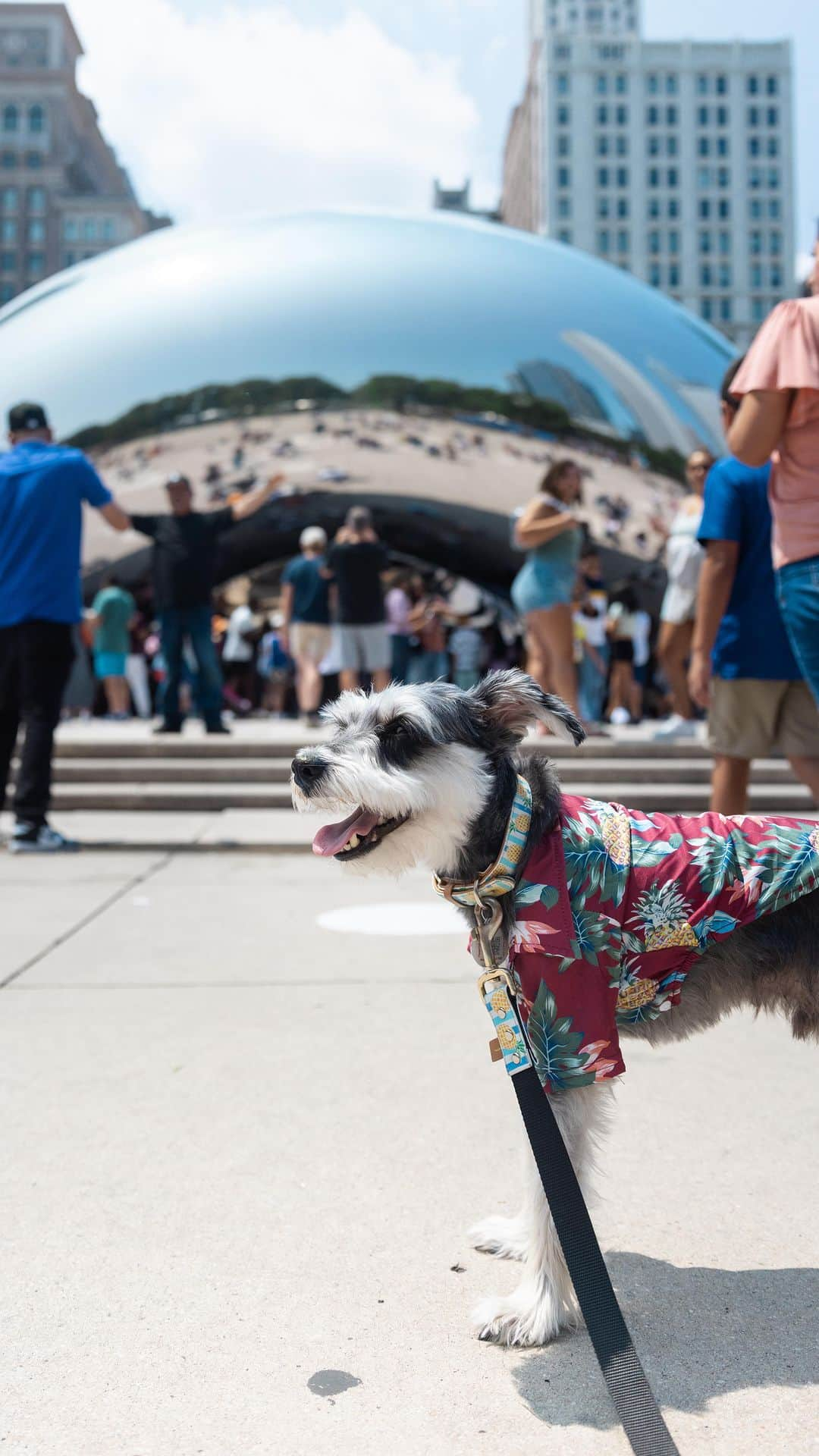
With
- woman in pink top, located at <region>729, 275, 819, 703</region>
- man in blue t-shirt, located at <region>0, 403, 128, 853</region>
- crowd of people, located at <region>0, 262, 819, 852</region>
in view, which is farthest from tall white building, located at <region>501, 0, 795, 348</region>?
woman in pink top, located at <region>729, 275, 819, 703</region>

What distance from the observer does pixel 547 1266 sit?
2098 mm

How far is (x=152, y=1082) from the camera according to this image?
325 centimetres

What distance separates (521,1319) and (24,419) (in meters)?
5.86

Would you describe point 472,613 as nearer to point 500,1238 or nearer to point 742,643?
point 742,643

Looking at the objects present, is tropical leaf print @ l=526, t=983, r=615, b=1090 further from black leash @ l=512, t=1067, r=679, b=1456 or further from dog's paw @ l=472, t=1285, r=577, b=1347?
dog's paw @ l=472, t=1285, r=577, b=1347

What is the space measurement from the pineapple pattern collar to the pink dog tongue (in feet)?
0.98

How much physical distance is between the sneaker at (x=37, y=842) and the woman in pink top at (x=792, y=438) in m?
4.71

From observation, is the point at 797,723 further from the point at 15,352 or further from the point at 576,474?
the point at 15,352

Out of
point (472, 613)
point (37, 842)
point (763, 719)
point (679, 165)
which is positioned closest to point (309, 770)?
point (763, 719)

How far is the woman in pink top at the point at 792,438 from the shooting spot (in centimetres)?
332

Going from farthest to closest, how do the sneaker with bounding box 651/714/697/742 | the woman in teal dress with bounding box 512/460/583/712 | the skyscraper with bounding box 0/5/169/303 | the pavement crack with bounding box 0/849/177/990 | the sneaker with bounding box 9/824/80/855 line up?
1. the skyscraper with bounding box 0/5/169/303
2. the sneaker with bounding box 651/714/697/742
3. the woman in teal dress with bounding box 512/460/583/712
4. the sneaker with bounding box 9/824/80/855
5. the pavement crack with bounding box 0/849/177/990

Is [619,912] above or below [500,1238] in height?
above

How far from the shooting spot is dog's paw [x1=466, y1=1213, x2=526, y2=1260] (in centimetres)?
233

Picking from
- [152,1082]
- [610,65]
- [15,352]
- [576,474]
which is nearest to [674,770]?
[576,474]
